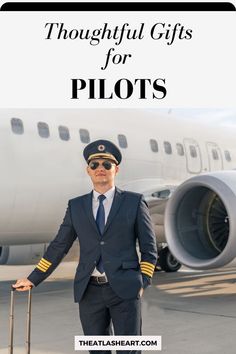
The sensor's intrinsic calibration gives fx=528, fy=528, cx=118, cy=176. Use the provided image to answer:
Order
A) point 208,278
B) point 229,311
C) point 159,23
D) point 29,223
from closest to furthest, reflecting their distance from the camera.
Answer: point 159,23, point 229,311, point 29,223, point 208,278

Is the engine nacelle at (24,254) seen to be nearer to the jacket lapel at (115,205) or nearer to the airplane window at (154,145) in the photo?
the airplane window at (154,145)

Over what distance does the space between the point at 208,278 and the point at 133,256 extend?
26.1ft

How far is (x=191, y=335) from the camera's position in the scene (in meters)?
5.02

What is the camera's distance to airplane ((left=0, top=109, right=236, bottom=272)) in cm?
678

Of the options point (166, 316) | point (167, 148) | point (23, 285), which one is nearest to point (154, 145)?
point (167, 148)

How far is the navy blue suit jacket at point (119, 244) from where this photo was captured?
2584mm

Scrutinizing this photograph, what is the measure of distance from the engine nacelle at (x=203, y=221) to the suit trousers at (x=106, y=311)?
3.82 metres

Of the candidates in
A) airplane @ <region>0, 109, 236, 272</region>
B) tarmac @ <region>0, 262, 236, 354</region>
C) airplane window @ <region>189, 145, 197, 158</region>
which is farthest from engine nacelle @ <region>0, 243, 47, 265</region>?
airplane window @ <region>189, 145, 197, 158</region>

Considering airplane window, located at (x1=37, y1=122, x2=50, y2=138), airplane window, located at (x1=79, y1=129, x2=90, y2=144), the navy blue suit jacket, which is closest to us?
the navy blue suit jacket

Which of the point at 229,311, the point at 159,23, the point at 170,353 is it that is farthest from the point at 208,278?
the point at 159,23

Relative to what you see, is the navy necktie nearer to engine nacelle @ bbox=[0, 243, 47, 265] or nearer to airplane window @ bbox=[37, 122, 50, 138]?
airplane window @ bbox=[37, 122, 50, 138]

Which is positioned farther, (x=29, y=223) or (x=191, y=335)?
(x=29, y=223)

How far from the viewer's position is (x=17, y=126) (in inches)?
278

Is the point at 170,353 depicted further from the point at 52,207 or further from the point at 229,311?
the point at 52,207
